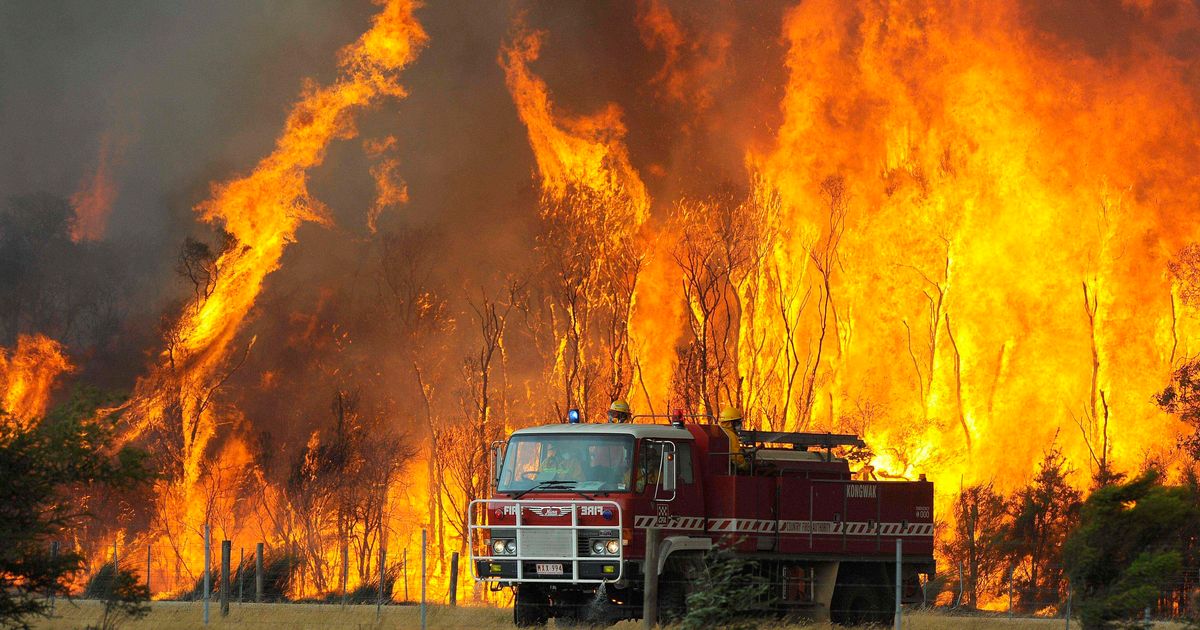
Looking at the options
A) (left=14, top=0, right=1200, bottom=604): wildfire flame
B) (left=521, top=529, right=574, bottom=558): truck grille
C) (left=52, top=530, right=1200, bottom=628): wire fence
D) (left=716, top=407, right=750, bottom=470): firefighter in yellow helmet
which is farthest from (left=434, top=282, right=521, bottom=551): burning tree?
(left=521, top=529, right=574, bottom=558): truck grille

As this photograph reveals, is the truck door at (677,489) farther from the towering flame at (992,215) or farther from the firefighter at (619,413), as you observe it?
the towering flame at (992,215)

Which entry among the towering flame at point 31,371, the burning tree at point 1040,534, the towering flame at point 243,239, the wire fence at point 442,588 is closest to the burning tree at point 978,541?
the wire fence at point 442,588

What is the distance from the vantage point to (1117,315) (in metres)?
55.1

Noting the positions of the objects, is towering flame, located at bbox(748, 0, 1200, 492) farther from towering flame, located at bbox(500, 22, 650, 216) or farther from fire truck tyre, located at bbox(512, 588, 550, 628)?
fire truck tyre, located at bbox(512, 588, 550, 628)

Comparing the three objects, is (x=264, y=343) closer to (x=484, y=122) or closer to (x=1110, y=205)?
(x=484, y=122)

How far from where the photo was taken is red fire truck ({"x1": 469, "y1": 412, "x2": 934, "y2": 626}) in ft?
72.2

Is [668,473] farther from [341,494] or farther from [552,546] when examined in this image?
[341,494]

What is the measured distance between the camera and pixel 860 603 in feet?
82.4

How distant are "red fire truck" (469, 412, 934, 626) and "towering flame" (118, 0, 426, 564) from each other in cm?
3396

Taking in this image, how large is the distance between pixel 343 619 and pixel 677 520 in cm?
547

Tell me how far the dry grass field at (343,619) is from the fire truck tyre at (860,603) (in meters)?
0.45

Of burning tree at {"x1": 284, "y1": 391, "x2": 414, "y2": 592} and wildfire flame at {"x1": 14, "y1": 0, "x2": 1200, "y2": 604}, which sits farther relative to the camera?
wildfire flame at {"x1": 14, "y1": 0, "x2": 1200, "y2": 604}

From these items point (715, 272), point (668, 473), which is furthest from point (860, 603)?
point (715, 272)

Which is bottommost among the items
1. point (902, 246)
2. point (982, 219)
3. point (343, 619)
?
point (343, 619)
